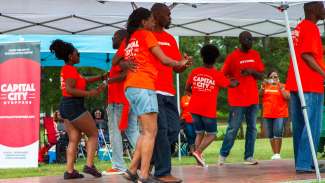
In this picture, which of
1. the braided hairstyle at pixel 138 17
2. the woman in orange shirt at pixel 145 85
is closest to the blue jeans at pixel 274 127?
the braided hairstyle at pixel 138 17

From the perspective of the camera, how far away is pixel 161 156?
301 inches

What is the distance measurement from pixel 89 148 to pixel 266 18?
4.89 meters

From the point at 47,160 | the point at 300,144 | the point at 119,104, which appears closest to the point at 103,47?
the point at 47,160

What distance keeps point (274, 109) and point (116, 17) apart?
4.23 m

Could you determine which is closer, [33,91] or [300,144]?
[300,144]

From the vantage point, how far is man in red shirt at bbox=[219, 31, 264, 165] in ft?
35.7

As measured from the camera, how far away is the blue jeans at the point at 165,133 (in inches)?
298

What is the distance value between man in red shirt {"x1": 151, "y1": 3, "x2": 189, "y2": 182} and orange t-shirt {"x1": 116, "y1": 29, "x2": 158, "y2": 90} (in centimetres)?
38

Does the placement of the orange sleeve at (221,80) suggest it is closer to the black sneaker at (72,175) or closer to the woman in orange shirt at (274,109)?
the black sneaker at (72,175)

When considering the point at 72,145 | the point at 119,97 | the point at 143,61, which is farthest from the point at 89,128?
the point at 143,61

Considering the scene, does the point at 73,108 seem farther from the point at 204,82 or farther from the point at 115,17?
the point at 115,17

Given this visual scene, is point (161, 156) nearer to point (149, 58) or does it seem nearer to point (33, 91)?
point (149, 58)

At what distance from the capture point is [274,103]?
14.5 m

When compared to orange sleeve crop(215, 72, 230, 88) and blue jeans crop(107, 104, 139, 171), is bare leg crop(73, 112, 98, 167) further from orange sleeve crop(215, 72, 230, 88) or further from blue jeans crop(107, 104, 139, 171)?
orange sleeve crop(215, 72, 230, 88)
